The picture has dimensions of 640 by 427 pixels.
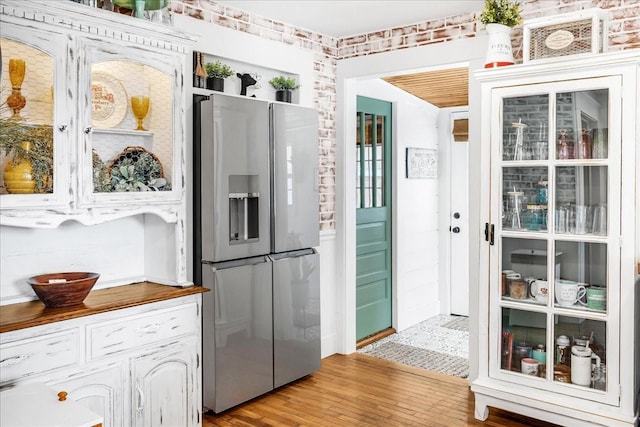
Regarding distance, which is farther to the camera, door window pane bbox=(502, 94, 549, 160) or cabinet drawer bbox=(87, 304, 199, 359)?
door window pane bbox=(502, 94, 549, 160)

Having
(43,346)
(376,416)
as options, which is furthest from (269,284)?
(43,346)

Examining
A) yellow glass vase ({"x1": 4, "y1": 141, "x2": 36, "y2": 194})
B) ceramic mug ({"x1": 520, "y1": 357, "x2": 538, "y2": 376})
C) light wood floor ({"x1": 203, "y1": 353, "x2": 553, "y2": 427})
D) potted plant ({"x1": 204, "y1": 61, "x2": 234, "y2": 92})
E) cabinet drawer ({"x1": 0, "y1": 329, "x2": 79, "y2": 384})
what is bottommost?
light wood floor ({"x1": 203, "y1": 353, "x2": 553, "y2": 427})

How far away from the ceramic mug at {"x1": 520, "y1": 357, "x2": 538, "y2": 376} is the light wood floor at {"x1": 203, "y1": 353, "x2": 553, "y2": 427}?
0.34 meters

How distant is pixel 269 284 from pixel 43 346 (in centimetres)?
157

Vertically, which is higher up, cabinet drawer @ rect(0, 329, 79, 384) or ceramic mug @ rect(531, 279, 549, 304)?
ceramic mug @ rect(531, 279, 549, 304)

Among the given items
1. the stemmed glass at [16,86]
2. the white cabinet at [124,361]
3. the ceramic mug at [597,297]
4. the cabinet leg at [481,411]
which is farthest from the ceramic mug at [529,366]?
the stemmed glass at [16,86]

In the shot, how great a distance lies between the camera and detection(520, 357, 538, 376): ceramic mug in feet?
10.6

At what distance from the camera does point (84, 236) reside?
304 cm

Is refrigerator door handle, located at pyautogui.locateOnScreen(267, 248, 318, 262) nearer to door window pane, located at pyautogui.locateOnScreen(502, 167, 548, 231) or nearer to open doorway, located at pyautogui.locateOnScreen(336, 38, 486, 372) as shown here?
open doorway, located at pyautogui.locateOnScreen(336, 38, 486, 372)

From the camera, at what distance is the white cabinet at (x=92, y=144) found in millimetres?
2439

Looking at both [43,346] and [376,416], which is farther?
[376,416]

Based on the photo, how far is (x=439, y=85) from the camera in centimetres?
525

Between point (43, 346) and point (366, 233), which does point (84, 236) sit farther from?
point (366, 233)

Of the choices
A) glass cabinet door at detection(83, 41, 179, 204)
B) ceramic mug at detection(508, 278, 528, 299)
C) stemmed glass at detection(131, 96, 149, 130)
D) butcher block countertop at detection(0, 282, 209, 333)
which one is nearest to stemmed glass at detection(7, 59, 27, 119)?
glass cabinet door at detection(83, 41, 179, 204)
